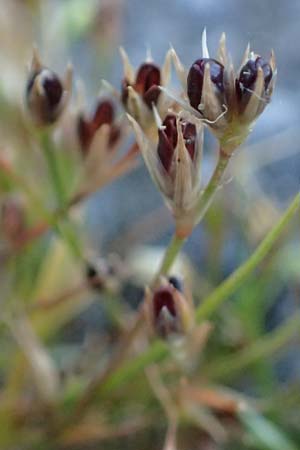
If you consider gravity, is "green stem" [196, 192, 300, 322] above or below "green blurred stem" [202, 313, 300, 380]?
above

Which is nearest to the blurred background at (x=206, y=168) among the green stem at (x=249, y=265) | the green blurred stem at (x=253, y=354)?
the green blurred stem at (x=253, y=354)

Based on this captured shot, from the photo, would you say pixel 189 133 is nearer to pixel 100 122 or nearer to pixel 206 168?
pixel 100 122

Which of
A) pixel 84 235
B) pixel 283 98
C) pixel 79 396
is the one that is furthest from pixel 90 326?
pixel 283 98

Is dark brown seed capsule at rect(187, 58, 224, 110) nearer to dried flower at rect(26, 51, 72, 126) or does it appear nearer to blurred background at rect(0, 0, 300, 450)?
dried flower at rect(26, 51, 72, 126)

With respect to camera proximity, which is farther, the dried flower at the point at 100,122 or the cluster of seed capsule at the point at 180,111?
the dried flower at the point at 100,122

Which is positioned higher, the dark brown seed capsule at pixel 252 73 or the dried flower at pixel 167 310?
the dark brown seed capsule at pixel 252 73

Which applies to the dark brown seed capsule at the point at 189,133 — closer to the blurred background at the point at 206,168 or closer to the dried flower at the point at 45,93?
the dried flower at the point at 45,93

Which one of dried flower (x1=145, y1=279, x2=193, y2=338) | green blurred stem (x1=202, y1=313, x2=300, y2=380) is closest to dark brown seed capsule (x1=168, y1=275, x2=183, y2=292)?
dried flower (x1=145, y1=279, x2=193, y2=338)
